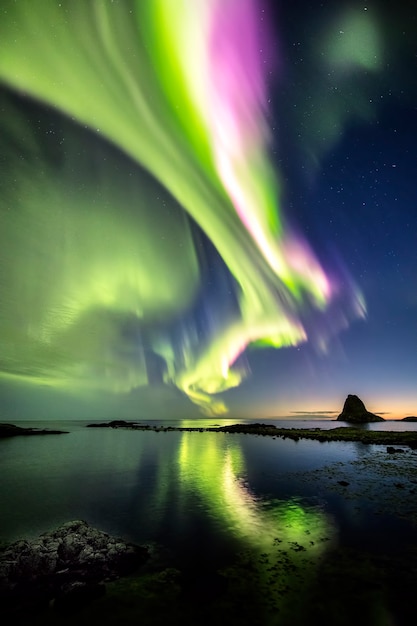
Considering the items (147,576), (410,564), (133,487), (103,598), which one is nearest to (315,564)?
(410,564)

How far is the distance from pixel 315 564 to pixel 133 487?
22.1 m

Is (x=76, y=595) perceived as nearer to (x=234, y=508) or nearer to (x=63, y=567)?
(x=63, y=567)

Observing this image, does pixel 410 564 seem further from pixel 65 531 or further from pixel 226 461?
pixel 226 461

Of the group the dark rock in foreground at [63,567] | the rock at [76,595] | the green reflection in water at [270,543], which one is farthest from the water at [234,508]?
the rock at [76,595]

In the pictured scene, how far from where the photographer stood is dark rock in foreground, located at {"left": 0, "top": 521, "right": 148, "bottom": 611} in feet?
35.2

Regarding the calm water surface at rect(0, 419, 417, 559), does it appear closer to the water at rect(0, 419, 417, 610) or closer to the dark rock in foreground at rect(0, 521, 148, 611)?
the water at rect(0, 419, 417, 610)

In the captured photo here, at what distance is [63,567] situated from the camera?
1245 centimetres

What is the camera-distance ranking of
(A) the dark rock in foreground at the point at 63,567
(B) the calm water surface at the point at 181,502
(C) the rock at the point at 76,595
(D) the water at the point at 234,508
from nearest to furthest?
(C) the rock at the point at 76,595, (A) the dark rock in foreground at the point at 63,567, (D) the water at the point at 234,508, (B) the calm water surface at the point at 181,502

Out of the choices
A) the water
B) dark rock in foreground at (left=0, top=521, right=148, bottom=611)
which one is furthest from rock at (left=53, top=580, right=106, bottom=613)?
the water

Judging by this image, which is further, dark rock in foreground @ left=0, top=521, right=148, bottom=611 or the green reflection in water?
the green reflection in water

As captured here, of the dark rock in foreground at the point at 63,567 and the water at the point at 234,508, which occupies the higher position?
the dark rock in foreground at the point at 63,567

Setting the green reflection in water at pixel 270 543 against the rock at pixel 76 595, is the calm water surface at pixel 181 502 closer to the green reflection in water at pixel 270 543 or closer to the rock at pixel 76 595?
the green reflection in water at pixel 270 543

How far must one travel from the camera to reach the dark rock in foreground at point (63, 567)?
1074 cm

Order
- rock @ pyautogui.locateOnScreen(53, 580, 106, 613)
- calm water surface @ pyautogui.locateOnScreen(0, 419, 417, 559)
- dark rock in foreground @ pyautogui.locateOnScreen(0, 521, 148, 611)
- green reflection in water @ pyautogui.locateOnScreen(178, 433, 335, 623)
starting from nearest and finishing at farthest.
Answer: rock @ pyautogui.locateOnScreen(53, 580, 106, 613) → dark rock in foreground @ pyautogui.locateOnScreen(0, 521, 148, 611) → green reflection in water @ pyautogui.locateOnScreen(178, 433, 335, 623) → calm water surface @ pyautogui.locateOnScreen(0, 419, 417, 559)
